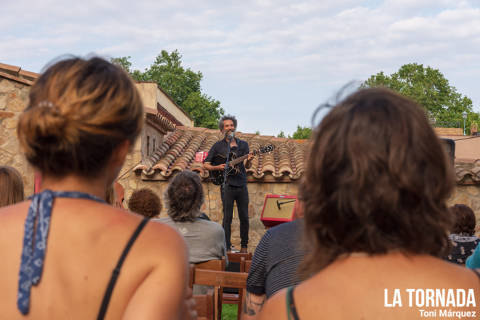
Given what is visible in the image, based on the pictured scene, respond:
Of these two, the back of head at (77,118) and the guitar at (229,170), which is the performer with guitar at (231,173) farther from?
the back of head at (77,118)

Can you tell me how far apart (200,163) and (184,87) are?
4010 centimetres

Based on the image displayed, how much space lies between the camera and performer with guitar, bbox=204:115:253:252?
789 centimetres

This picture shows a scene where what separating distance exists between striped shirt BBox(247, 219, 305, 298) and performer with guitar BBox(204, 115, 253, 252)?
5183 mm

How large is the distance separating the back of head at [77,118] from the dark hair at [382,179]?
0.47 metres

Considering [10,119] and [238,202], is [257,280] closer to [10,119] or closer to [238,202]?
[238,202]

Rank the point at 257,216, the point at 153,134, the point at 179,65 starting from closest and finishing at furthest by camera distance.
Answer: the point at 257,216 → the point at 153,134 → the point at 179,65

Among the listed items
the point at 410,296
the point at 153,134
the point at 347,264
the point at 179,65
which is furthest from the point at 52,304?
the point at 179,65

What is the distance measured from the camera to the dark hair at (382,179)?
1102mm

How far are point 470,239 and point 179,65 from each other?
50.3m

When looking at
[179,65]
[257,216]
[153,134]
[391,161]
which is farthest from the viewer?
[179,65]

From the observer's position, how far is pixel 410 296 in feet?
3.58

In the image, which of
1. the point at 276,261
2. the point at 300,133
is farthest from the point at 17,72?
the point at 300,133

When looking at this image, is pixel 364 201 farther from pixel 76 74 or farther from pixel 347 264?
pixel 76 74

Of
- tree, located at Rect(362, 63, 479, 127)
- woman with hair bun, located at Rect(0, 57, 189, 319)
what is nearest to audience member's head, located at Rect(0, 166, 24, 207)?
woman with hair bun, located at Rect(0, 57, 189, 319)
